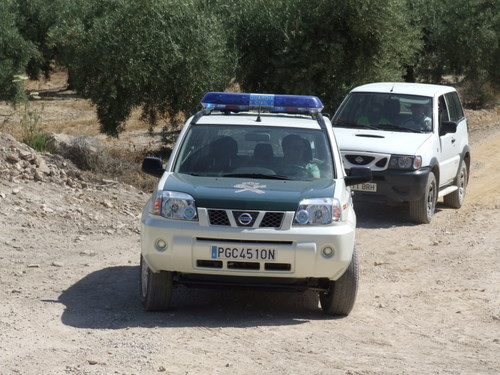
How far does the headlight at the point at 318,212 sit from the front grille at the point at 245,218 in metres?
0.15

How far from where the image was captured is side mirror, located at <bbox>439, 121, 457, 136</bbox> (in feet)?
43.4

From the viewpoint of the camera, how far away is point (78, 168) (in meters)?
13.8

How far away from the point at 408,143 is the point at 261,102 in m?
4.59

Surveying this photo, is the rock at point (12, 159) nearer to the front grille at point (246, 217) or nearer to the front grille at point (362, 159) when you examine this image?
the front grille at point (362, 159)

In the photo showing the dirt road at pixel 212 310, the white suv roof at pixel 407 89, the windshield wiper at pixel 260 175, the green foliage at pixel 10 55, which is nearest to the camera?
the dirt road at pixel 212 310

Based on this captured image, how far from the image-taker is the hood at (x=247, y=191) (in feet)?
24.5

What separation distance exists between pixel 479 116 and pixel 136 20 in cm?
1481

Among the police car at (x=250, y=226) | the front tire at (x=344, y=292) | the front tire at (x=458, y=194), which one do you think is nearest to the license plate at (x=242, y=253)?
the police car at (x=250, y=226)

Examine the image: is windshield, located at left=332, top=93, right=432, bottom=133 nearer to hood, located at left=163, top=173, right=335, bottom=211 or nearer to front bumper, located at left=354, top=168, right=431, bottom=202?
front bumper, located at left=354, top=168, right=431, bottom=202

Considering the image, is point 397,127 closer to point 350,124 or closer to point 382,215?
point 350,124

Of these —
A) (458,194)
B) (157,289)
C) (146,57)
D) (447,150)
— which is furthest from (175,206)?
(146,57)

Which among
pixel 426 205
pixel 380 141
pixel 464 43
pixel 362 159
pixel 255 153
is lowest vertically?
pixel 426 205

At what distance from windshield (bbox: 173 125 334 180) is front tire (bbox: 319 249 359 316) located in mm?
878

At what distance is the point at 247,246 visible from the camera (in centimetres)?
739
